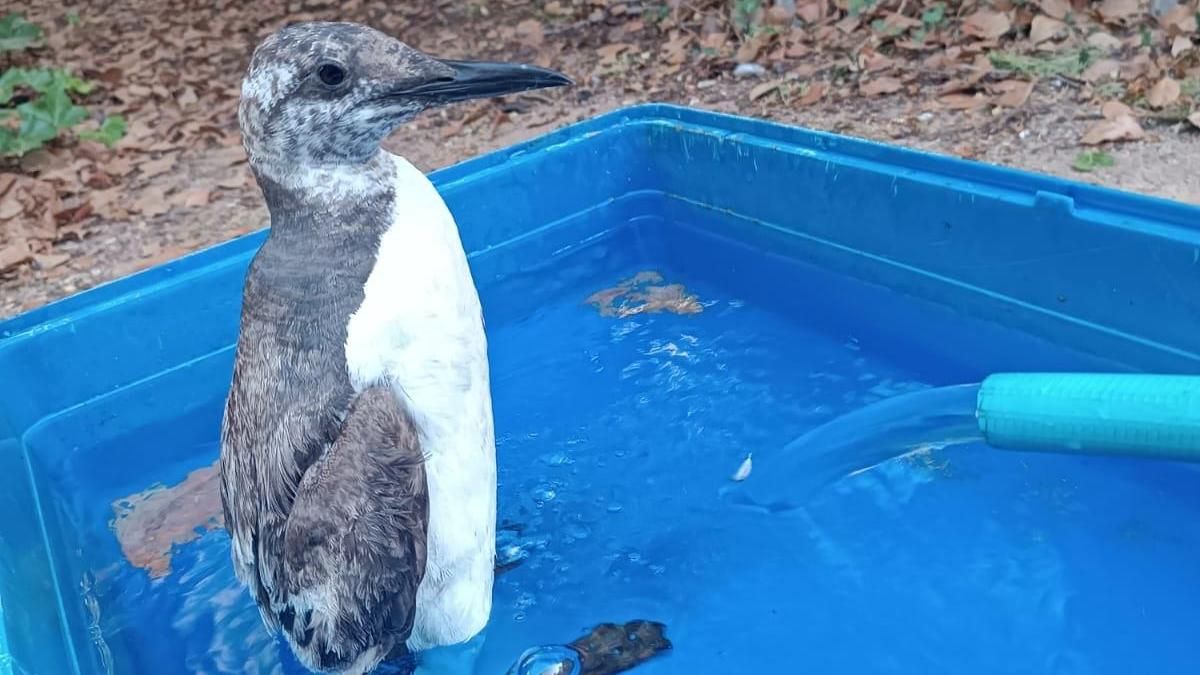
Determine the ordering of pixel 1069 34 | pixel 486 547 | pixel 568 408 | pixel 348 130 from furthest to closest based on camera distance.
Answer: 1. pixel 1069 34
2. pixel 568 408
3. pixel 486 547
4. pixel 348 130

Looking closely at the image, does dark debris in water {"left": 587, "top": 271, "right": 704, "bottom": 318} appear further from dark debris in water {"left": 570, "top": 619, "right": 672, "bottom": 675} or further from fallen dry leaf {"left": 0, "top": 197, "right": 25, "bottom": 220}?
fallen dry leaf {"left": 0, "top": 197, "right": 25, "bottom": 220}

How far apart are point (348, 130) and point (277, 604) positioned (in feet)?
2.99

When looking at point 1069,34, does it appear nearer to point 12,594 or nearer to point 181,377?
point 181,377

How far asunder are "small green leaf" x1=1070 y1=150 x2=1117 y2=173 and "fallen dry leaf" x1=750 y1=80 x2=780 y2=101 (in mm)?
1495

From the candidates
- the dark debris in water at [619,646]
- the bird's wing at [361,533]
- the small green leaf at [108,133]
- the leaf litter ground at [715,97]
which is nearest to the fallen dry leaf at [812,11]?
the leaf litter ground at [715,97]

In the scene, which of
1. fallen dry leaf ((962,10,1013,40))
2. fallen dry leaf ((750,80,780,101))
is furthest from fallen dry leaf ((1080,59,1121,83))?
fallen dry leaf ((750,80,780,101))

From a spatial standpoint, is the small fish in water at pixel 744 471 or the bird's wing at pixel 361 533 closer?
the bird's wing at pixel 361 533

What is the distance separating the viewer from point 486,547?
223cm

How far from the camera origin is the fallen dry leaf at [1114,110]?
379 centimetres

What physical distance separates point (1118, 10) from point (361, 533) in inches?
160

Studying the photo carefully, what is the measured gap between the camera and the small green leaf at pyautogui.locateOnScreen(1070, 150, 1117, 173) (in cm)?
353

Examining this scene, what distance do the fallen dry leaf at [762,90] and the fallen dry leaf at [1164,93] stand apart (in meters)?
1.50

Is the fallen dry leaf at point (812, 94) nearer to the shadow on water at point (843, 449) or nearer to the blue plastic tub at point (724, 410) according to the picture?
the blue plastic tub at point (724, 410)

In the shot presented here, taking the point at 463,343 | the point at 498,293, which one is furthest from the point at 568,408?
the point at 463,343
